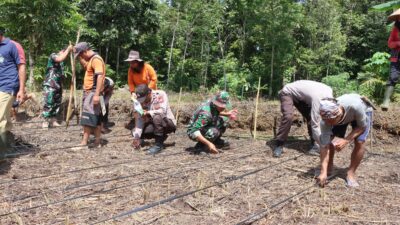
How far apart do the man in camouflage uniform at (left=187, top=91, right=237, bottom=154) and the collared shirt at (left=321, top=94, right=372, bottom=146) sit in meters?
1.40

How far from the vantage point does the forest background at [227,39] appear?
12.4 meters

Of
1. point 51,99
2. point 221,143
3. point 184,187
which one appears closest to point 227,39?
point 51,99

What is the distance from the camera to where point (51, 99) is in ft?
19.3

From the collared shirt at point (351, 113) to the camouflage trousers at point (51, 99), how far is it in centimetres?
445

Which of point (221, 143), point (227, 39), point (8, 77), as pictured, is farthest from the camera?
point (227, 39)

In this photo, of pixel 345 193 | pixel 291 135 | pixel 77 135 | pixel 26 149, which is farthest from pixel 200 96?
pixel 345 193

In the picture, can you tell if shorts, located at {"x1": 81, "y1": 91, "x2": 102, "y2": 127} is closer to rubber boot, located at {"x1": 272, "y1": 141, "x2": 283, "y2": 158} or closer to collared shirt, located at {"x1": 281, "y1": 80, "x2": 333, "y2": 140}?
rubber boot, located at {"x1": 272, "y1": 141, "x2": 283, "y2": 158}

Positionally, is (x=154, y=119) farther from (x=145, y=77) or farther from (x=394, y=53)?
(x=394, y=53)

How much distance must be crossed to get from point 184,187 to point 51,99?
3638 mm

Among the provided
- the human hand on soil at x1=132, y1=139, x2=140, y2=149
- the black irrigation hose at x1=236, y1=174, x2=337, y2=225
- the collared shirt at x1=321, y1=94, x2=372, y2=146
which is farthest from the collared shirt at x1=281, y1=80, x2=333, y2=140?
the human hand on soil at x1=132, y1=139, x2=140, y2=149

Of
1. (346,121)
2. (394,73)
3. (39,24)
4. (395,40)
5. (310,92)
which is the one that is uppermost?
(39,24)

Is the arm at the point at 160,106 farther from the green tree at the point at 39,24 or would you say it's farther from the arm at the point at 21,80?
the green tree at the point at 39,24

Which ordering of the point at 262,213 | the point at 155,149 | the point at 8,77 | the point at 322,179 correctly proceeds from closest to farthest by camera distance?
the point at 262,213 → the point at 322,179 → the point at 8,77 → the point at 155,149

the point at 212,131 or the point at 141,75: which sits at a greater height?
the point at 141,75
